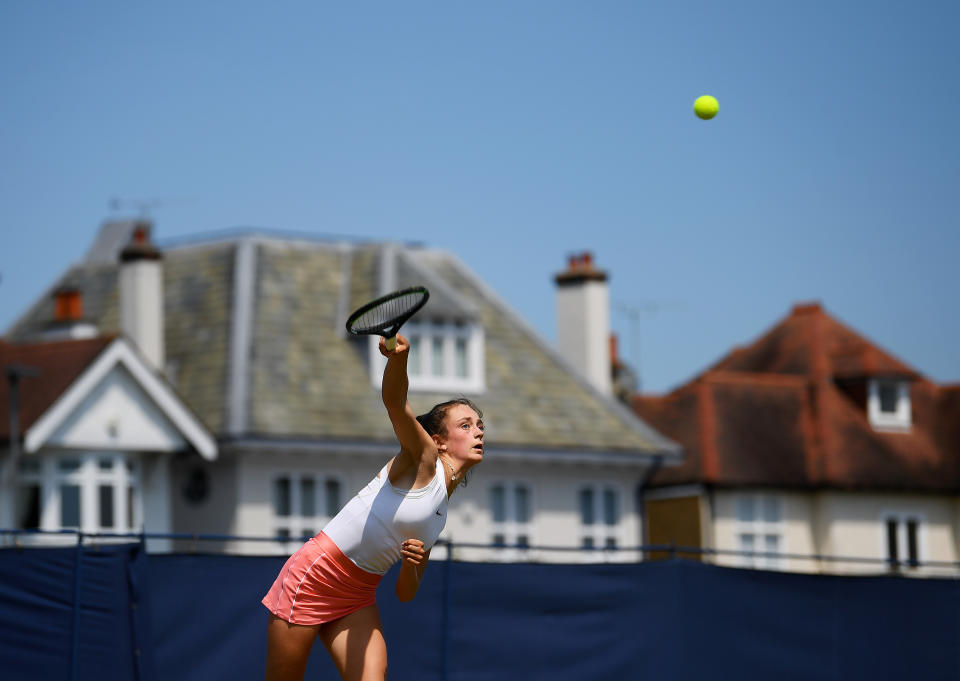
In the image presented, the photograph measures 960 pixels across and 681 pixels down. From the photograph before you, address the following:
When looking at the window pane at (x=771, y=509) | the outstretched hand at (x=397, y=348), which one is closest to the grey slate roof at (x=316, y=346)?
the window pane at (x=771, y=509)

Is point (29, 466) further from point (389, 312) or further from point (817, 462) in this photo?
point (389, 312)

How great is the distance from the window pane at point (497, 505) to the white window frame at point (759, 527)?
21.4ft

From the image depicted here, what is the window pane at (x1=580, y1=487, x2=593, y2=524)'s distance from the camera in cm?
3716

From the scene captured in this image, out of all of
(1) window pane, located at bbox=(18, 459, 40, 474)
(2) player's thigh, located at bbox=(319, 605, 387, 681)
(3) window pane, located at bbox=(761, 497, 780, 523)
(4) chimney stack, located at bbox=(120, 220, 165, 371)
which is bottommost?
(2) player's thigh, located at bbox=(319, 605, 387, 681)

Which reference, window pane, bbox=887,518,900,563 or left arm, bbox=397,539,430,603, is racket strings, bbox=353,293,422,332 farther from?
window pane, bbox=887,518,900,563

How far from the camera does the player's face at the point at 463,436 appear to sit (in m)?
Result: 8.10

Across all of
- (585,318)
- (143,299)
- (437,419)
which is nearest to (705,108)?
(437,419)

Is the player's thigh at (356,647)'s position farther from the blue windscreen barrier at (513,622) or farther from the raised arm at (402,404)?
the blue windscreen barrier at (513,622)

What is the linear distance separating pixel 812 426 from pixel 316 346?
1345cm

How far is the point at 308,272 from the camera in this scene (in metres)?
37.8

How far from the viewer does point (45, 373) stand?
32906mm

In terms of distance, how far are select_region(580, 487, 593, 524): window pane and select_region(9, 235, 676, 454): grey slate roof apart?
1.10 meters

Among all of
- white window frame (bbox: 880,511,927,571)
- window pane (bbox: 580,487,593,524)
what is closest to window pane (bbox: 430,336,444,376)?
window pane (bbox: 580,487,593,524)

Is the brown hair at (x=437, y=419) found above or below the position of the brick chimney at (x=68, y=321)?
below
